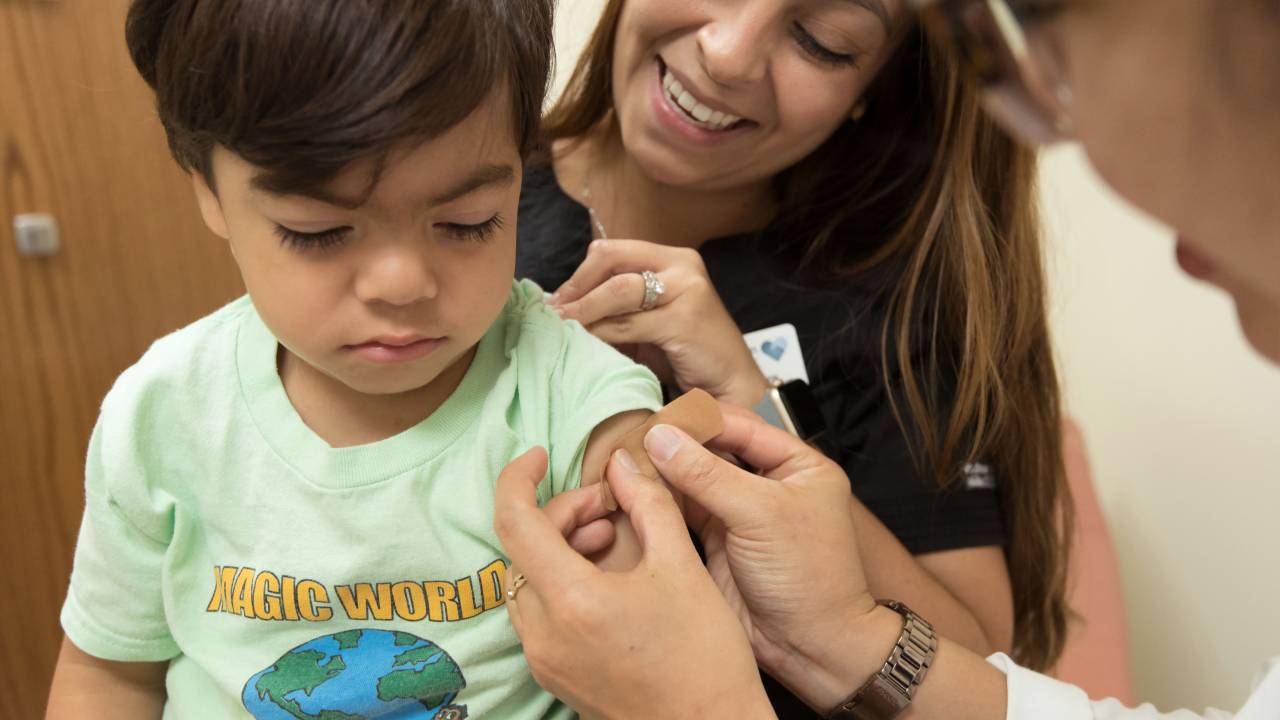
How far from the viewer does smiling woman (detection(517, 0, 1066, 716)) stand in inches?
43.3

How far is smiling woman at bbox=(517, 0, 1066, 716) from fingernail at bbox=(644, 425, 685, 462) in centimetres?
24

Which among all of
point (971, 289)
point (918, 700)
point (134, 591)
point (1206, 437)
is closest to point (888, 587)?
point (918, 700)

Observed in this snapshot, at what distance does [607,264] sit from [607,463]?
0.29 meters

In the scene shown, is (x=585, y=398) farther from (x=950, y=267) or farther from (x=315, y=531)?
(x=950, y=267)

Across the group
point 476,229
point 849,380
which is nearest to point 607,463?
point 476,229

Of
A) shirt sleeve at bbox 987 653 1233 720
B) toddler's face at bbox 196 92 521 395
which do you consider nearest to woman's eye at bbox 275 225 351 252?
toddler's face at bbox 196 92 521 395

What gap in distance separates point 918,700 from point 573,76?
1.02 meters

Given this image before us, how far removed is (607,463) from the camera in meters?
0.84

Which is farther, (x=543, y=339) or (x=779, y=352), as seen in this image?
(x=779, y=352)

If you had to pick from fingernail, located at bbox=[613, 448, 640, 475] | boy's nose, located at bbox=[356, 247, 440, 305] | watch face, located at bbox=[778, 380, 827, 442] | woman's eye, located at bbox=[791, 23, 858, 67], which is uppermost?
woman's eye, located at bbox=[791, 23, 858, 67]

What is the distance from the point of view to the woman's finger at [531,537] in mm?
758

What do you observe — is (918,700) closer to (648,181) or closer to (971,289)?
(971,289)

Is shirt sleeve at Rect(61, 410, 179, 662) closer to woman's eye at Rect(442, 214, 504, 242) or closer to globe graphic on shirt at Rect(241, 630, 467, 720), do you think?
globe graphic on shirt at Rect(241, 630, 467, 720)

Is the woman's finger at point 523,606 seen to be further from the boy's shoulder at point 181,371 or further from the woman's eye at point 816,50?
the woman's eye at point 816,50
